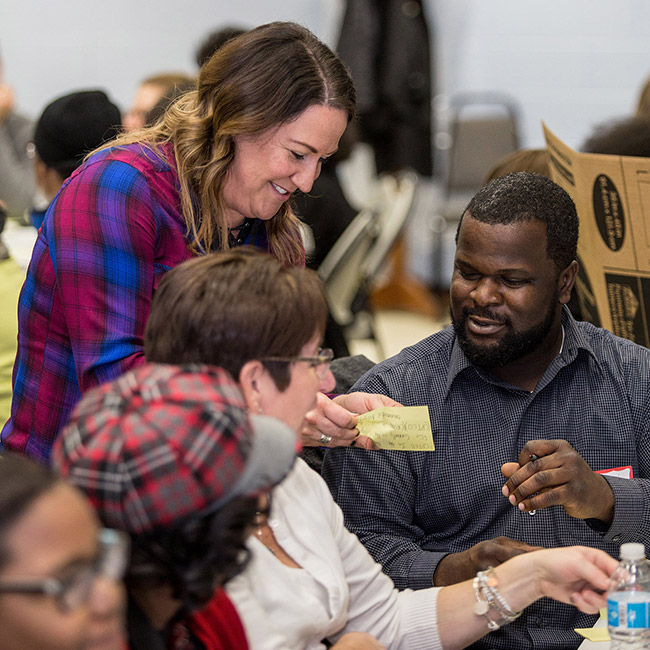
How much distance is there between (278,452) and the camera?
45.4 inches

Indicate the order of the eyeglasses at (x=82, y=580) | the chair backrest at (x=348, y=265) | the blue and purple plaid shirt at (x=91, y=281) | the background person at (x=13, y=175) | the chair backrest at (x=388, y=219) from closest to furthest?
the eyeglasses at (x=82, y=580) < the blue and purple plaid shirt at (x=91, y=281) < the chair backrest at (x=348, y=265) < the background person at (x=13, y=175) < the chair backrest at (x=388, y=219)

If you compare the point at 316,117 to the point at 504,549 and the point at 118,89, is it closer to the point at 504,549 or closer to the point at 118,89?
the point at 504,549

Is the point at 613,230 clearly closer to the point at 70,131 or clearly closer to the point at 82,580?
the point at 70,131

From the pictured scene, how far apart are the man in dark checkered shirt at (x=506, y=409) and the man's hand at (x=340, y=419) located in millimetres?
100

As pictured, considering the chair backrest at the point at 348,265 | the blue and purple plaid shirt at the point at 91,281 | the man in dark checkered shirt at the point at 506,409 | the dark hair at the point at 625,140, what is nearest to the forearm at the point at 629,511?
the man in dark checkered shirt at the point at 506,409

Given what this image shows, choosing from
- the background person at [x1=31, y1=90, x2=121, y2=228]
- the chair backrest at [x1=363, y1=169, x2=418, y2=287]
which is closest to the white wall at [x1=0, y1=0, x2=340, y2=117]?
the chair backrest at [x1=363, y1=169, x2=418, y2=287]

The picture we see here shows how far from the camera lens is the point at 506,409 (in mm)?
2029

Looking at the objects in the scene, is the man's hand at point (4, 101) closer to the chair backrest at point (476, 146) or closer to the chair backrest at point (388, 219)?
the chair backrest at point (388, 219)

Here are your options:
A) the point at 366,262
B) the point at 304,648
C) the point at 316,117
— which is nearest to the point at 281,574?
the point at 304,648

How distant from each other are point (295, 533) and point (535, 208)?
35.4 inches

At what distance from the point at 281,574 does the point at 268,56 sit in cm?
100

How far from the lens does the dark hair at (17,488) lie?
919mm

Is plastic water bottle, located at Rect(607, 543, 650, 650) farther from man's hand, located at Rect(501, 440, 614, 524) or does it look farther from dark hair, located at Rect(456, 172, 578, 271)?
dark hair, located at Rect(456, 172, 578, 271)

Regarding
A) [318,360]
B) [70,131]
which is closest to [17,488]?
[318,360]
